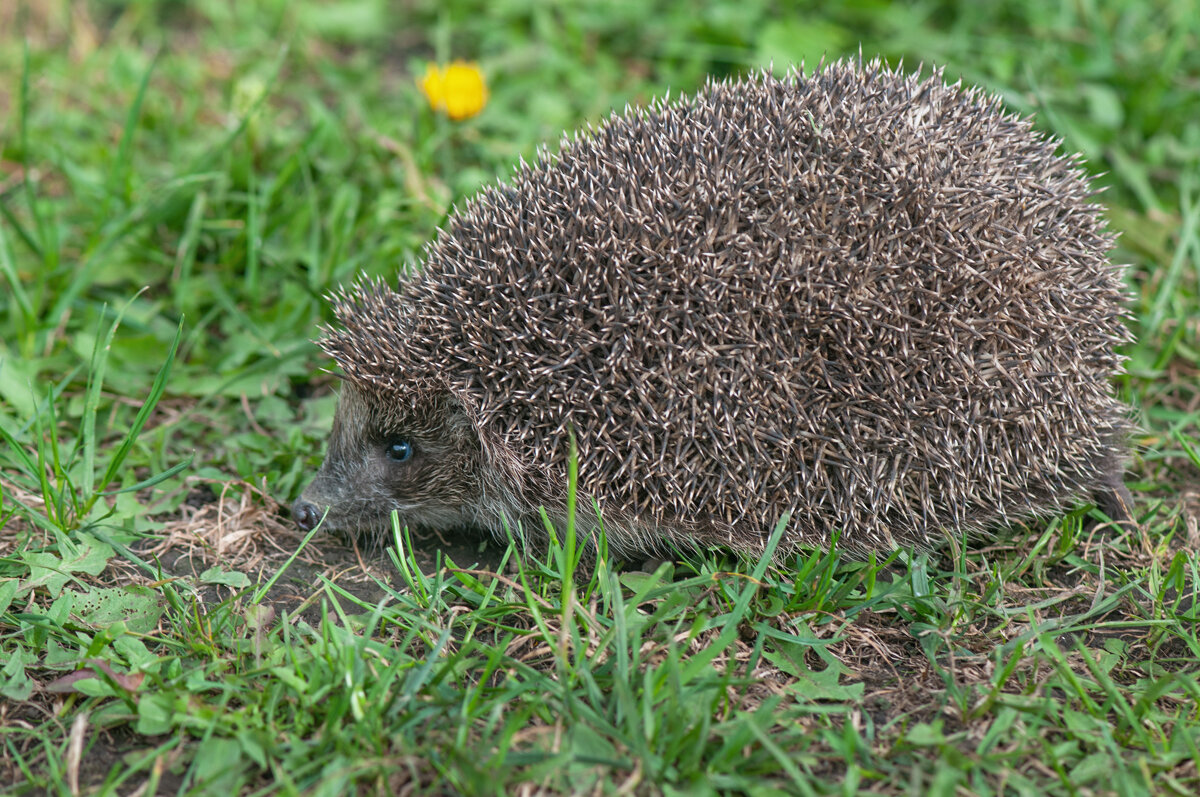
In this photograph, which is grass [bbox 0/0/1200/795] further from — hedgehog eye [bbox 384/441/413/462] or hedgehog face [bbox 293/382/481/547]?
hedgehog eye [bbox 384/441/413/462]

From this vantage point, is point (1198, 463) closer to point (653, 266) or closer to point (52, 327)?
point (653, 266)

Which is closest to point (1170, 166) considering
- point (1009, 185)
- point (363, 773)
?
point (1009, 185)

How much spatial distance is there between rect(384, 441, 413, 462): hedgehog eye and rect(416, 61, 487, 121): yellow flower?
9.04ft

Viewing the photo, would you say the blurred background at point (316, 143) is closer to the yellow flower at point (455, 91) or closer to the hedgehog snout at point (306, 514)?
the yellow flower at point (455, 91)

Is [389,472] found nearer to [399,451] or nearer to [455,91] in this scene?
[399,451]

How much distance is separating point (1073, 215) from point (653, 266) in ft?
6.04


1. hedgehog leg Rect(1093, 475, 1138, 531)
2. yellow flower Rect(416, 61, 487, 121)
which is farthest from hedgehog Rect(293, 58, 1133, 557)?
yellow flower Rect(416, 61, 487, 121)

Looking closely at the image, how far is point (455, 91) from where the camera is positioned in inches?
251

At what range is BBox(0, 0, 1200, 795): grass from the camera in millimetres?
3252

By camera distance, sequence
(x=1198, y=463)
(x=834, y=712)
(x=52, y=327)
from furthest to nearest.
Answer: (x=52, y=327)
(x=1198, y=463)
(x=834, y=712)

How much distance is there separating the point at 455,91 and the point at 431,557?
10.7 ft

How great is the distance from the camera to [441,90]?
635 cm

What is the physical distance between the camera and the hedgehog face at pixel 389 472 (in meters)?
4.45

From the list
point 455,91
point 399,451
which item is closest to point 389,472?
point 399,451
